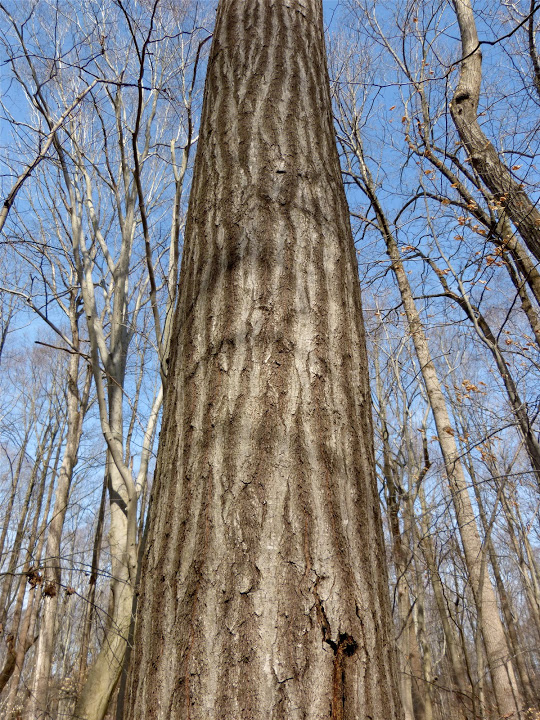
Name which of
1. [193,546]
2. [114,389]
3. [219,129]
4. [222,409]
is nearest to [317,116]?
[219,129]

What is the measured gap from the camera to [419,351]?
21.9 ft

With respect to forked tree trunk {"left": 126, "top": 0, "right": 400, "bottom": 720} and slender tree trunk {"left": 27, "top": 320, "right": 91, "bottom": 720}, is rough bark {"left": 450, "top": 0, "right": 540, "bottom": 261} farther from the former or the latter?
slender tree trunk {"left": 27, "top": 320, "right": 91, "bottom": 720}

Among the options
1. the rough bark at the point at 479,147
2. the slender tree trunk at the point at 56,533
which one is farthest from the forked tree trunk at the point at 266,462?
the slender tree trunk at the point at 56,533

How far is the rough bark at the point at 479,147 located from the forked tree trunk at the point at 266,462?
370 centimetres

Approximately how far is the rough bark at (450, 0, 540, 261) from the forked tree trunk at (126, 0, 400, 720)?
3.70 meters

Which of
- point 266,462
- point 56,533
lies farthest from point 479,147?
point 56,533

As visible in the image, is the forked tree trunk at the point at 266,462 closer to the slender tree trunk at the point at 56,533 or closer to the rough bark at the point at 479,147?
the rough bark at the point at 479,147

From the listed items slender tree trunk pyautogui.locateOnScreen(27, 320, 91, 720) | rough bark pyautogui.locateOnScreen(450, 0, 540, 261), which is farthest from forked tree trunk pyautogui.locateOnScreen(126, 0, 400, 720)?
slender tree trunk pyautogui.locateOnScreen(27, 320, 91, 720)

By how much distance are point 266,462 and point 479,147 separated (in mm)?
5514

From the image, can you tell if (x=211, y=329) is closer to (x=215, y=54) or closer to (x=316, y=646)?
(x=316, y=646)

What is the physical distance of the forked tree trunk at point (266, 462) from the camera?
2.43 ft

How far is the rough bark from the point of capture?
4496 mm

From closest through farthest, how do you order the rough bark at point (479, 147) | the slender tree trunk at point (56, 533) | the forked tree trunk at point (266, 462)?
the forked tree trunk at point (266, 462) < the rough bark at point (479, 147) < the slender tree trunk at point (56, 533)

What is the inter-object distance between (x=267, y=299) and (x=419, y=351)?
6028 millimetres
